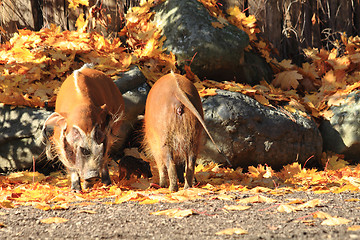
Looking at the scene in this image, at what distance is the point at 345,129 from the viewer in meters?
6.29

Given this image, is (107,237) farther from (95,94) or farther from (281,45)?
(281,45)

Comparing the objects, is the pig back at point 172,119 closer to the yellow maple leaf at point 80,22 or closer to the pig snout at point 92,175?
the pig snout at point 92,175

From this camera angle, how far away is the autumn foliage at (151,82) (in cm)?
402

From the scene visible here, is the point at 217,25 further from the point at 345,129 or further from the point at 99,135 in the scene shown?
the point at 99,135

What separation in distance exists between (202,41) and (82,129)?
131 inches

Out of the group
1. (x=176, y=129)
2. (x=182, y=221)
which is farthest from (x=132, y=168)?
(x=182, y=221)

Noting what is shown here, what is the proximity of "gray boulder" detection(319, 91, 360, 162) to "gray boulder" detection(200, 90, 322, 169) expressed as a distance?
1.54 feet

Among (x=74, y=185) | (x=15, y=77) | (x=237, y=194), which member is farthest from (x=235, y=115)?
(x=15, y=77)

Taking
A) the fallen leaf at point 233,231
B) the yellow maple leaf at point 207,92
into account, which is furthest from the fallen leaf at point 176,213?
the yellow maple leaf at point 207,92

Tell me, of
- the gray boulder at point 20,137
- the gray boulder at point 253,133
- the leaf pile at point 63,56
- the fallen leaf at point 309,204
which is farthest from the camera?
the leaf pile at point 63,56

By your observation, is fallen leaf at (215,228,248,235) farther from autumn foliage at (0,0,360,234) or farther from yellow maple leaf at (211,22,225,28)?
yellow maple leaf at (211,22,225,28)

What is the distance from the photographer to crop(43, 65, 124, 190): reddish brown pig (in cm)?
382

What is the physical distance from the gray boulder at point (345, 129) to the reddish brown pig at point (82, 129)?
3.57 m

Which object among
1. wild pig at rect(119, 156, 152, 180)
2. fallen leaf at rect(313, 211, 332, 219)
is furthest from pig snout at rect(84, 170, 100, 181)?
fallen leaf at rect(313, 211, 332, 219)
